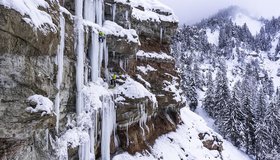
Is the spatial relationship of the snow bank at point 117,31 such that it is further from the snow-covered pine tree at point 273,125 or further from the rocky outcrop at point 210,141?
the snow-covered pine tree at point 273,125

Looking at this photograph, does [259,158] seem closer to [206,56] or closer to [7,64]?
[7,64]

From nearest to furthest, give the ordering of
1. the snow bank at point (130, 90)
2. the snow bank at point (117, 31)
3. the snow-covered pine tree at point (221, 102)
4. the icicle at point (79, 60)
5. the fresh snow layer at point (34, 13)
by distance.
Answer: the fresh snow layer at point (34, 13) < the icicle at point (79, 60) < the snow bank at point (117, 31) < the snow bank at point (130, 90) < the snow-covered pine tree at point (221, 102)

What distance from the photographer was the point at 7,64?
11.9 metres

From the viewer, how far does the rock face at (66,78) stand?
12109 mm

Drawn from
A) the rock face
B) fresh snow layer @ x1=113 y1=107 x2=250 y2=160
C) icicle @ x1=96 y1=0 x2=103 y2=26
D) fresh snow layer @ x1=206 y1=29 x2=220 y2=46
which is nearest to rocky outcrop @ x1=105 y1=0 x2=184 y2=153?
the rock face

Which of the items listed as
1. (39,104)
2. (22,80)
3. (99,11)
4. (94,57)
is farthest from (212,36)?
(22,80)

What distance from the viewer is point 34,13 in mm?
13062

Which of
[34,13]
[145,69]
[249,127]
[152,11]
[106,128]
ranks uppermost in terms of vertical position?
[152,11]

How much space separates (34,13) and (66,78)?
638 cm

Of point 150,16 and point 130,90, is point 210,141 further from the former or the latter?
point 130,90

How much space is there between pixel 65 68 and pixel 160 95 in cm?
1755

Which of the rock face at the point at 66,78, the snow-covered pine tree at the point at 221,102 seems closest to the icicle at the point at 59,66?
the rock face at the point at 66,78

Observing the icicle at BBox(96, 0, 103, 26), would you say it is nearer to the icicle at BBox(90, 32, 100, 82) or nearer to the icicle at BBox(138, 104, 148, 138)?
the icicle at BBox(90, 32, 100, 82)

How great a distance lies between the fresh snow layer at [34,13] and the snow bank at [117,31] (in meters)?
11.1
